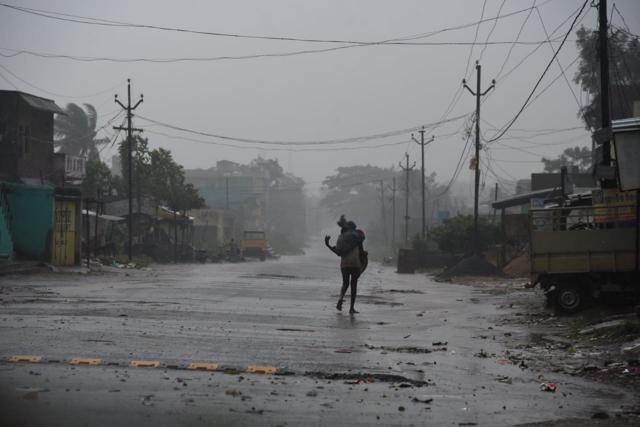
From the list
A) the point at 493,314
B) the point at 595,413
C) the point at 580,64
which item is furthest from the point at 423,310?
the point at 580,64

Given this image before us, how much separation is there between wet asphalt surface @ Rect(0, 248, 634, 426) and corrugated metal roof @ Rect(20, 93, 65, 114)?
31387 mm

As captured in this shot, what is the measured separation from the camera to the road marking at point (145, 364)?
28.7 feet

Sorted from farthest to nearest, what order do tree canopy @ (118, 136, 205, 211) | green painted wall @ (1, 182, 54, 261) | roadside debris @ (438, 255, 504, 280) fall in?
tree canopy @ (118, 136, 205, 211) < roadside debris @ (438, 255, 504, 280) < green painted wall @ (1, 182, 54, 261)

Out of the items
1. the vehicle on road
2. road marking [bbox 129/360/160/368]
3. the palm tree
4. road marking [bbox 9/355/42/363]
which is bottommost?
road marking [bbox 129/360/160/368]

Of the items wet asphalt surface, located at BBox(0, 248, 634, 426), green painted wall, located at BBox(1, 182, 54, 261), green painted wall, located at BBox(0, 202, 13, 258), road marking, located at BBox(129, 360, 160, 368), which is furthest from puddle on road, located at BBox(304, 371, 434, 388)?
green painted wall, located at BBox(1, 182, 54, 261)

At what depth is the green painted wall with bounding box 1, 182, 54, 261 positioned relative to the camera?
2981cm

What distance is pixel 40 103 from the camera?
47.1 meters

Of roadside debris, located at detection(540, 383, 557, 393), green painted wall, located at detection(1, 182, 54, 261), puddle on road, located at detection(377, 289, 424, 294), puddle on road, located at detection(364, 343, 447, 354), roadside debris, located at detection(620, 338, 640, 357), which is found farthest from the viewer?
green painted wall, located at detection(1, 182, 54, 261)

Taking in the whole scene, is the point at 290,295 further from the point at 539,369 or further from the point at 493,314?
the point at 539,369

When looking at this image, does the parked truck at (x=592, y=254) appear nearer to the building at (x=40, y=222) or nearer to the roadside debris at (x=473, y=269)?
the building at (x=40, y=222)

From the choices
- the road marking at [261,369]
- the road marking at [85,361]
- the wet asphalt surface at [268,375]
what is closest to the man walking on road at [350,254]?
the wet asphalt surface at [268,375]

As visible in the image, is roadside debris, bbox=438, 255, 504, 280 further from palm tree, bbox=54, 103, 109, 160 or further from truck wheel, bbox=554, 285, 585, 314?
palm tree, bbox=54, 103, 109, 160

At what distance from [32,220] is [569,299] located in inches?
827

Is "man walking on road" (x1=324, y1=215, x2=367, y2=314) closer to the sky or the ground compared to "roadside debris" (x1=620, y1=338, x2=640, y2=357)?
closer to the sky
